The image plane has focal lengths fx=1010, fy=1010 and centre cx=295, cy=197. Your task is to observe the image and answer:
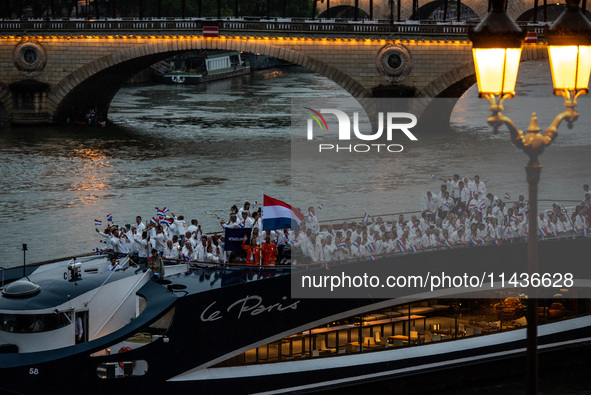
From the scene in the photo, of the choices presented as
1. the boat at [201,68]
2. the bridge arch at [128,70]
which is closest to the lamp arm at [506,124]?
the bridge arch at [128,70]

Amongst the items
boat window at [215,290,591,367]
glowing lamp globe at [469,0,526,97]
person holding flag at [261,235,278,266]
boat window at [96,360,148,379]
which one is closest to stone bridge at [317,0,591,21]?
boat window at [215,290,591,367]

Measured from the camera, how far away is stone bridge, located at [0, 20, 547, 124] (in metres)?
49.0

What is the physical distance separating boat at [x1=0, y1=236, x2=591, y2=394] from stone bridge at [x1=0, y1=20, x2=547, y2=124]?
3151 cm

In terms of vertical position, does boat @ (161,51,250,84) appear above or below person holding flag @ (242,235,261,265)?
above

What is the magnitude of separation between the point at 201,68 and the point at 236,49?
3405cm

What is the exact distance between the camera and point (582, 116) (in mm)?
53031

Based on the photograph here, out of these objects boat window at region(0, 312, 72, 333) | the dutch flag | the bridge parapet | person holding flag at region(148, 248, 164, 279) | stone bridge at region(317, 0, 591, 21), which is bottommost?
boat window at region(0, 312, 72, 333)

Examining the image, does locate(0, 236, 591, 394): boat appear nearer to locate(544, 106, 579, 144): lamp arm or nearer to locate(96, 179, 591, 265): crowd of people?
locate(96, 179, 591, 265): crowd of people

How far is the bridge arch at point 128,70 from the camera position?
50250 millimetres

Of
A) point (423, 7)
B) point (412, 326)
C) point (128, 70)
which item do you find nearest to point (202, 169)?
point (128, 70)

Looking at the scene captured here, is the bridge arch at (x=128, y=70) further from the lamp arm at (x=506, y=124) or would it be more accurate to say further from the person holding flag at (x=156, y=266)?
the lamp arm at (x=506, y=124)

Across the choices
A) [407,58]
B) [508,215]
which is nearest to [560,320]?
[508,215]

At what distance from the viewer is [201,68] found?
8431 cm

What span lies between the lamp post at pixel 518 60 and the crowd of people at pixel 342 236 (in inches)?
359
